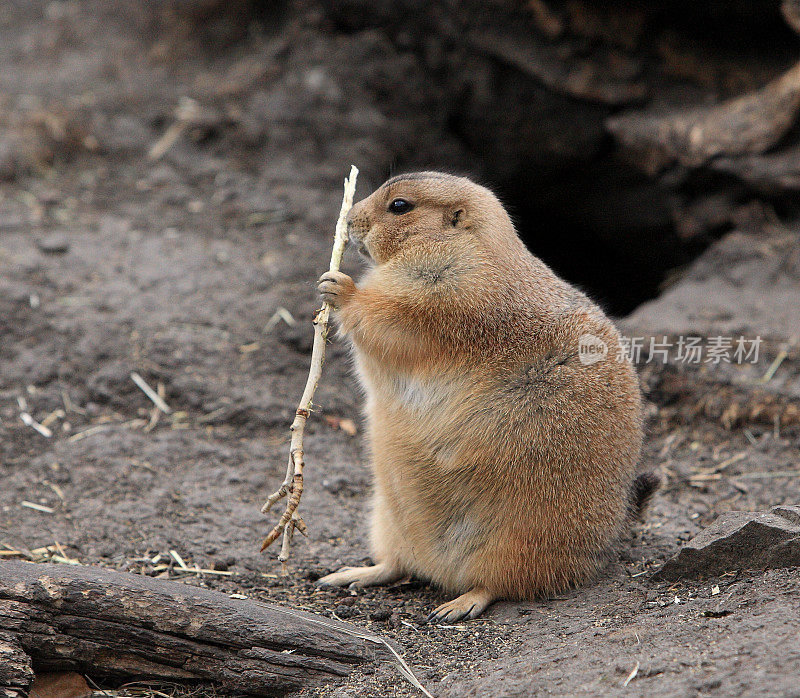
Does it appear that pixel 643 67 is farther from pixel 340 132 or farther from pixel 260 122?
pixel 260 122

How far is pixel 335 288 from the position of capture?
16.3 feet

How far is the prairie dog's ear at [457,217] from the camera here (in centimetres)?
509

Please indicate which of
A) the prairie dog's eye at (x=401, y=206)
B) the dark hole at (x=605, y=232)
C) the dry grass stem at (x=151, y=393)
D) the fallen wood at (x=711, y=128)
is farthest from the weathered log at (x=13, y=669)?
the fallen wood at (x=711, y=128)

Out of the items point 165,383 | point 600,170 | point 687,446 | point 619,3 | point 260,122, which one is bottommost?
point 687,446

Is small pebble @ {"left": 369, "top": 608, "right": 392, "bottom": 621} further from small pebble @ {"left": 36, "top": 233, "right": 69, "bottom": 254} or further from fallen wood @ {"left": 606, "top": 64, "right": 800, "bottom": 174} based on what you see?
fallen wood @ {"left": 606, "top": 64, "right": 800, "bottom": 174}

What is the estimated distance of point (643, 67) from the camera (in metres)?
10.0

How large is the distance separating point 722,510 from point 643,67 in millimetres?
5972

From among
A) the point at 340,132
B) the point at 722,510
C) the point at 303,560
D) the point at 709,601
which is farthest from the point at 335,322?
the point at 340,132

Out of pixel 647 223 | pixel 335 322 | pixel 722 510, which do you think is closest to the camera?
pixel 335 322

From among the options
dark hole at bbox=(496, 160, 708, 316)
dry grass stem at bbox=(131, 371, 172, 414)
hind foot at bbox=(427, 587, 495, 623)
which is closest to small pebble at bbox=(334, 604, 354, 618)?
hind foot at bbox=(427, 587, 495, 623)

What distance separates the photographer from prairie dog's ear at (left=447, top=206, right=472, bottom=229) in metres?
5.09

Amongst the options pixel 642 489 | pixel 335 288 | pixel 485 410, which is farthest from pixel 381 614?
pixel 335 288

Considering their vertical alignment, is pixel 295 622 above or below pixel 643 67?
below

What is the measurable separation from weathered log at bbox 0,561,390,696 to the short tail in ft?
6.54
